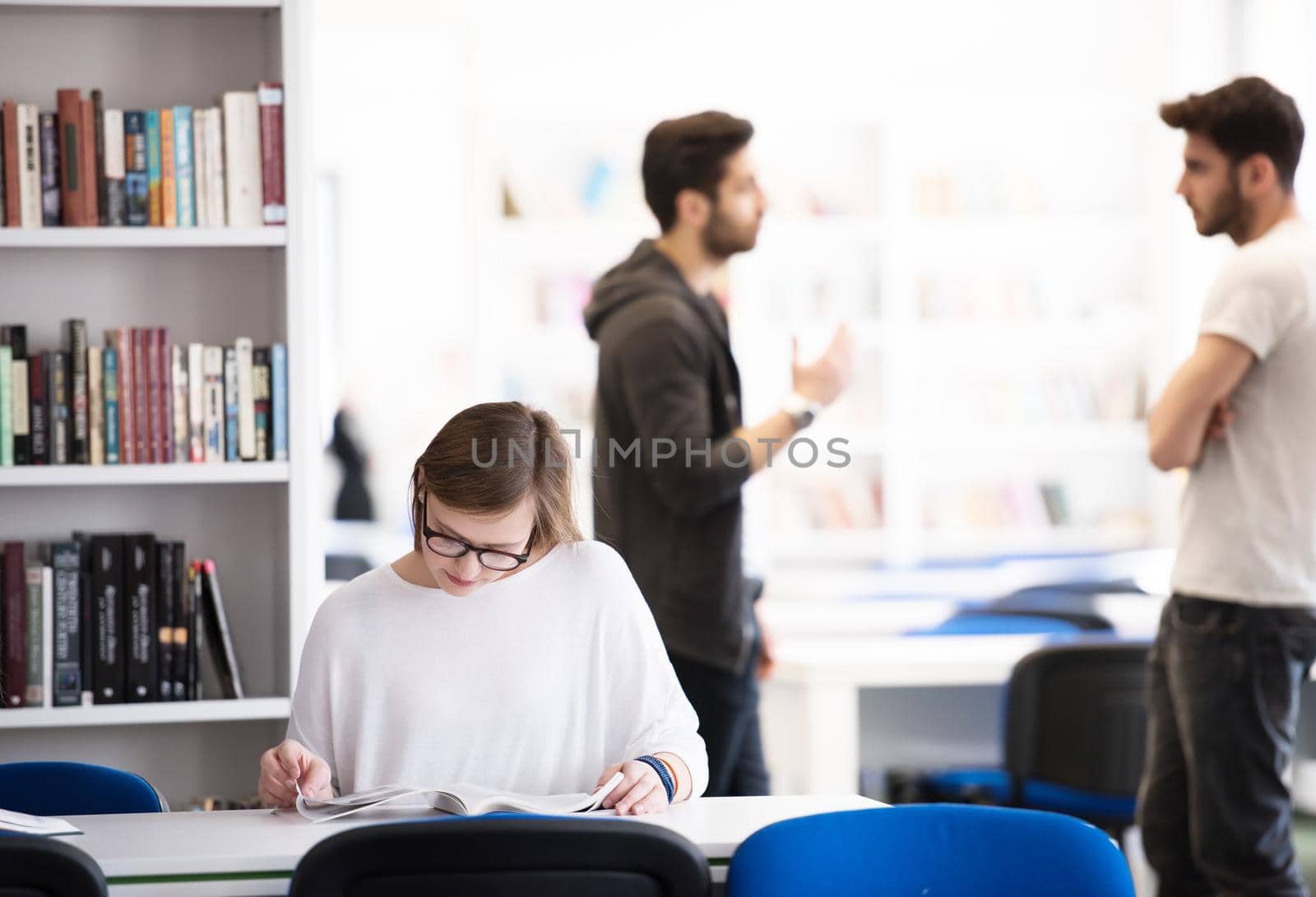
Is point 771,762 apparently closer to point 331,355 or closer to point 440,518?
point 440,518

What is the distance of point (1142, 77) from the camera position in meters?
5.70

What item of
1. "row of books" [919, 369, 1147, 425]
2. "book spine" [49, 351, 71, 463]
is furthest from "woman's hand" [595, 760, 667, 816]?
"row of books" [919, 369, 1147, 425]

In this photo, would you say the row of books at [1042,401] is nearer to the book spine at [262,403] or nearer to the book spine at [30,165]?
the book spine at [262,403]

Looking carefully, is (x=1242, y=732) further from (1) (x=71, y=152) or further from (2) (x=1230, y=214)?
(1) (x=71, y=152)

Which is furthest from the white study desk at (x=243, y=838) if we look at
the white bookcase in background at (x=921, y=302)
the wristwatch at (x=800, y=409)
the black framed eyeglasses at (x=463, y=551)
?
the white bookcase in background at (x=921, y=302)

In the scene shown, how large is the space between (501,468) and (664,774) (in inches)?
14.8

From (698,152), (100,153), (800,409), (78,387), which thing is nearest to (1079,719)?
(800,409)

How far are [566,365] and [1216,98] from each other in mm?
3143

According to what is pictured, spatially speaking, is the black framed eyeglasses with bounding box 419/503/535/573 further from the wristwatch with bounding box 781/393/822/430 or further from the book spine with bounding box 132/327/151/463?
the book spine with bounding box 132/327/151/463

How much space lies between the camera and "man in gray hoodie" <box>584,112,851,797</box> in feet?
7.68

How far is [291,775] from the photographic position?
1.55 m

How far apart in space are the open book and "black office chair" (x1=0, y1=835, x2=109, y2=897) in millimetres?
300

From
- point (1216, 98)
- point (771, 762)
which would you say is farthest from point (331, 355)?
point (1216, 98)

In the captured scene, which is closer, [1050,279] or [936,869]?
[936,869]
